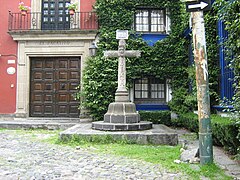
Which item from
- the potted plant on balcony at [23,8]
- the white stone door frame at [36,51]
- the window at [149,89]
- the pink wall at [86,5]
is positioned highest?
the pink wall at [86,5]

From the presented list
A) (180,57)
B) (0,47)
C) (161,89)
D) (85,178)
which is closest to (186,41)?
(180,57)

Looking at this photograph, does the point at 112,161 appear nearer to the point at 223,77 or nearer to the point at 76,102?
the point at 223,77

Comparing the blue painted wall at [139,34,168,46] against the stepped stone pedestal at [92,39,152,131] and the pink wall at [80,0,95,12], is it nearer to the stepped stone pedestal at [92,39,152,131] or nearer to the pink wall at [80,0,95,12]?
the pink wall at [80,0,95,12]

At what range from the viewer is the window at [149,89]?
1287 centimetres

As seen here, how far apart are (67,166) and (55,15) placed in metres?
9.94

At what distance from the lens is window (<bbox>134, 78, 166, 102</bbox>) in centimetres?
1287

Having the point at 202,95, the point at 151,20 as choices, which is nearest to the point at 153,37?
the point at 151,20

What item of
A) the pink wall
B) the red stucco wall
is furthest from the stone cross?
the red stucco wall

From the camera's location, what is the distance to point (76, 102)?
12.8 meters

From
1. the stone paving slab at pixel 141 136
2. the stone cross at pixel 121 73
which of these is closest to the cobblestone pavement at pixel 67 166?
the stone paving slab at pixel 141 136

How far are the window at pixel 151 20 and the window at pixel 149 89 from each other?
Answer: 235 centimetres

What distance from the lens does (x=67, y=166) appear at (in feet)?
15.8

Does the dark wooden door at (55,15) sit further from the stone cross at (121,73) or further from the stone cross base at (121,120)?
the stone cross base at (121,120)

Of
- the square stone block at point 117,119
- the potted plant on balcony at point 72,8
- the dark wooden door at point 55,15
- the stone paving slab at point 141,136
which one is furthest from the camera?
the dark wooden door at point 55,15
